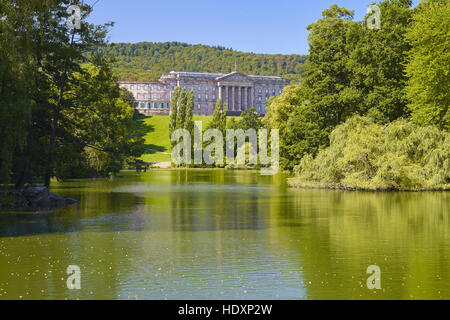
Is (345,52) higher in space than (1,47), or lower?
higher

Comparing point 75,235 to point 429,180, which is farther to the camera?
point 429,180

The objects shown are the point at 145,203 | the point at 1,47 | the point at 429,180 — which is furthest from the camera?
the point at 429,180

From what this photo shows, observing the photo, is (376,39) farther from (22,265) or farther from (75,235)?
(22,265)

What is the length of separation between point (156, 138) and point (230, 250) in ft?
350

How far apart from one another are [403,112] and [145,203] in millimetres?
24119

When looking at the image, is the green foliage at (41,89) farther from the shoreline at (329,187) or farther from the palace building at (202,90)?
the palace building at (202,90)

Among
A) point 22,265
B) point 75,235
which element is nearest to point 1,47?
point 75,235

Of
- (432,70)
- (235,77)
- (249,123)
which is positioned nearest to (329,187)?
(432,70)

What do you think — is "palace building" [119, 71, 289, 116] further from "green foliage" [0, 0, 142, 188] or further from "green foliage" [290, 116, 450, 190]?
"green foliage" [0, 0, 142, 188]

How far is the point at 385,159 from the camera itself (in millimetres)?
38688

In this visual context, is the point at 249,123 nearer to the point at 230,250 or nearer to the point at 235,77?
the point at 230,250

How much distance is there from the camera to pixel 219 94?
618ft
